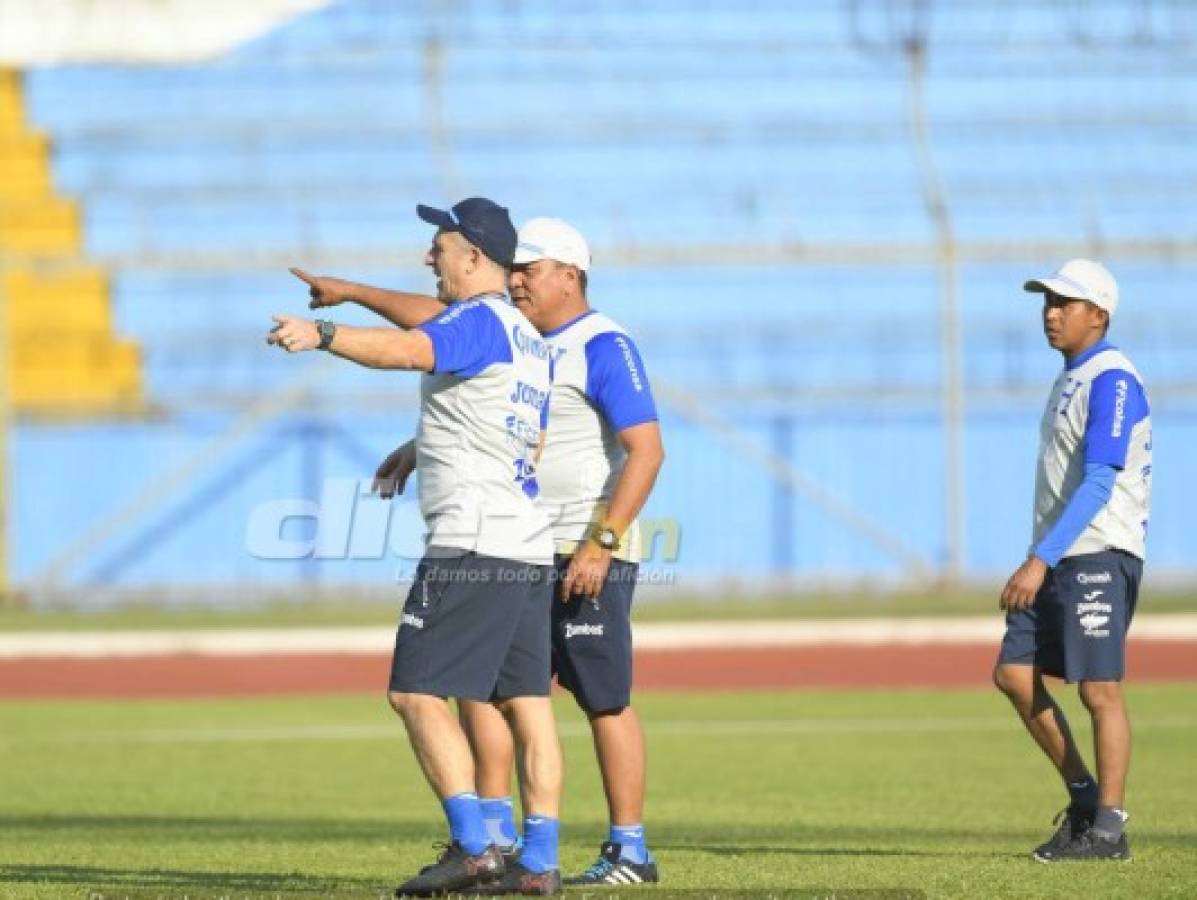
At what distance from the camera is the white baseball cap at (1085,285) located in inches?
341

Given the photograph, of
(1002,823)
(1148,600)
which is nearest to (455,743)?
(1002,823)

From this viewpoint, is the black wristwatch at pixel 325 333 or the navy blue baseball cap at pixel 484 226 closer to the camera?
the black wristwatch at pixel 325 333

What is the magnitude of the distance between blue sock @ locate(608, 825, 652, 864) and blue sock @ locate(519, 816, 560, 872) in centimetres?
46

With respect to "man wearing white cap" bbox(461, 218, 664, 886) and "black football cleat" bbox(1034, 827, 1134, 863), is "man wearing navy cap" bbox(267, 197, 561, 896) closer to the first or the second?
"man wearing white cap" bbox(461, 218, 664, 886)

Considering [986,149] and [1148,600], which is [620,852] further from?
[986,149]

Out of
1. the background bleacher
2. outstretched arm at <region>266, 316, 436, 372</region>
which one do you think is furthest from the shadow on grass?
the background bleacher

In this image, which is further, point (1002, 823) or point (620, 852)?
point (1002, 823)

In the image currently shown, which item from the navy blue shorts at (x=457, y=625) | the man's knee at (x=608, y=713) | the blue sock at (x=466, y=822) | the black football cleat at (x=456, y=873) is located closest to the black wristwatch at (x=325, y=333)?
the navy blue shorts at (x=457, y=625)

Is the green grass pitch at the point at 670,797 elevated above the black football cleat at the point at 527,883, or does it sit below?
below

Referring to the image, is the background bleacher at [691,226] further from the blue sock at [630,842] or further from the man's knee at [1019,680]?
the blue sock at [630,842]

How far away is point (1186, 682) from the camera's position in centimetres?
→ 1741

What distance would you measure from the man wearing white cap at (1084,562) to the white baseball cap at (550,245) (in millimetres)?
1747

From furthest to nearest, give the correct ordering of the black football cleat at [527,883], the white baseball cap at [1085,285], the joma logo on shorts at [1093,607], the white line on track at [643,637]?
the white line on track at [643,637]
the white baseball cap at [1085,285]
the joma logo on shorts at [1093,607]
the black football cleat at [527,883]

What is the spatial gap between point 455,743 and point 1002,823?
3337mm
